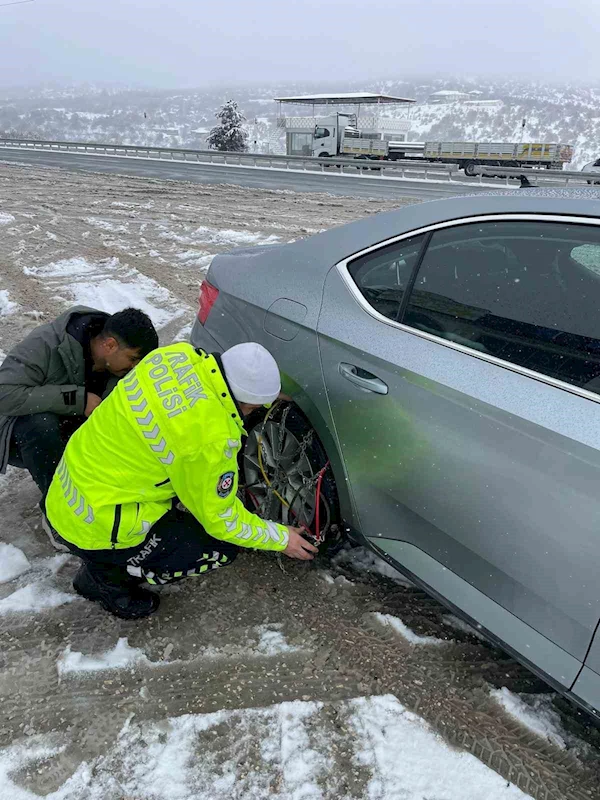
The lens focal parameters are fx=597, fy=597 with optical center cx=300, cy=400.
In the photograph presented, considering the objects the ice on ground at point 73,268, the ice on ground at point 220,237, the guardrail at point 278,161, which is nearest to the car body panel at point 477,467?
the ice on ground at point 73,268

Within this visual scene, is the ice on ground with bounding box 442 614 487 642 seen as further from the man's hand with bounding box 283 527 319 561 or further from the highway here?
the highway

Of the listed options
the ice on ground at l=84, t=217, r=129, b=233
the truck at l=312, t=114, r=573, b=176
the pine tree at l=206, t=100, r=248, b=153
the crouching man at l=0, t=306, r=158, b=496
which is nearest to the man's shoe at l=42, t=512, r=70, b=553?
the crouching man at l=0, t=306, r=158, b=496

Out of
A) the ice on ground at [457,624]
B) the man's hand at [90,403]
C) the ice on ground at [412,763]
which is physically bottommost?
the ice on ground at [412,763]

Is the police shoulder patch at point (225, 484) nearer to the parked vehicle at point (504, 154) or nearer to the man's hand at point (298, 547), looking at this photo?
the man's hand at point (298, 547)

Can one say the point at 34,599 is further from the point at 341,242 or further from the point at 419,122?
the point at 419,122

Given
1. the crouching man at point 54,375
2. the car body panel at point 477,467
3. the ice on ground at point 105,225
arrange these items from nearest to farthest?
1. the car body panel at point 477,467
2. the crouching man at point 54,375
3. the ice on ground at point 105,225

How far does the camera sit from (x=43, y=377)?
2672 mm

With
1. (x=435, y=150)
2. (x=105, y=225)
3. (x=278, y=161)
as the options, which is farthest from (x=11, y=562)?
(x=435, y=150)

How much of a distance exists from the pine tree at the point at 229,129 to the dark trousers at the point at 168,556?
157 feet

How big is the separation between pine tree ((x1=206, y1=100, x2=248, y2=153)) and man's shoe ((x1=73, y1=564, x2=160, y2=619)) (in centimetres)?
4771

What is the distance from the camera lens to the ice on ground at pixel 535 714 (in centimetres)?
194

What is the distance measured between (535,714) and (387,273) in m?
1.61

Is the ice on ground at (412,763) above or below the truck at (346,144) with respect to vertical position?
below

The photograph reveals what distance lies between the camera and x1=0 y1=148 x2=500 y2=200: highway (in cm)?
1727
